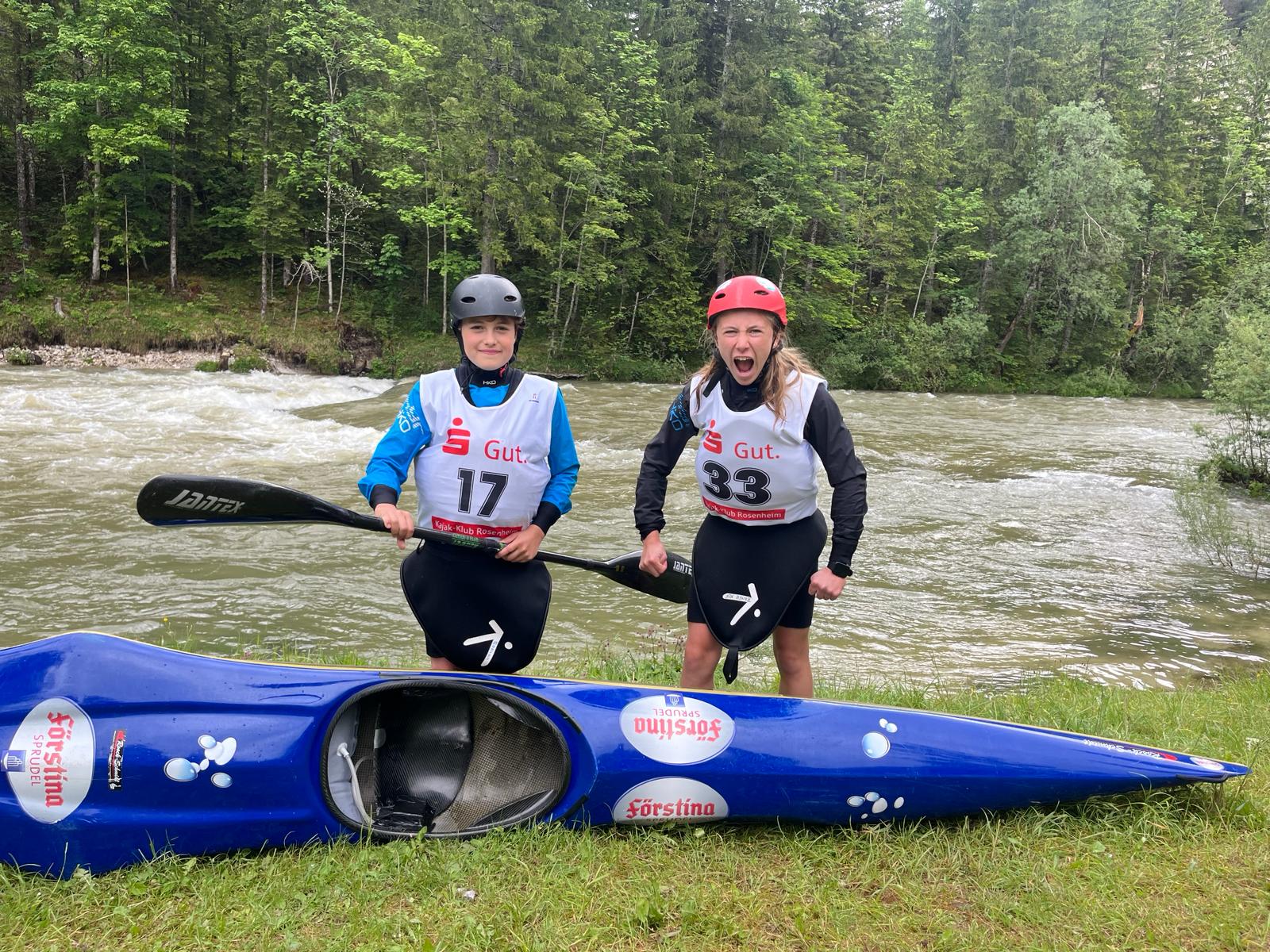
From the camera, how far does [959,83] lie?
32.6m

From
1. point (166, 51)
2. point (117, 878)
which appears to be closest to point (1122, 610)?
point (117, 878)

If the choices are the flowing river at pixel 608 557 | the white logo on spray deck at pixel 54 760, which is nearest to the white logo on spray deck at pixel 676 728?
the white logo on spray deck at pixel 54 760

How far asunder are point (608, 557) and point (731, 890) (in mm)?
4909

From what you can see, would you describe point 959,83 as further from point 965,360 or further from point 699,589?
point 699,589

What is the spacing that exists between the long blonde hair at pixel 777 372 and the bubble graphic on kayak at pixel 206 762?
1.75 meters

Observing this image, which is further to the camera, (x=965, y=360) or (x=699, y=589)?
(x=965, y=360)

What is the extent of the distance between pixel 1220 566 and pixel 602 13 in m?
20.3

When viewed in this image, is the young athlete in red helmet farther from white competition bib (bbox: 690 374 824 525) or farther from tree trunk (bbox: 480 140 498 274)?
tree trunk (bbox: 480 140 498 274)

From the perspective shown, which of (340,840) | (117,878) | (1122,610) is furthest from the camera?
(1122,610)

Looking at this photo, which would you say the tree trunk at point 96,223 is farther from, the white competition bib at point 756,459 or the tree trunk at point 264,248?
the white competition bib at point 756,459

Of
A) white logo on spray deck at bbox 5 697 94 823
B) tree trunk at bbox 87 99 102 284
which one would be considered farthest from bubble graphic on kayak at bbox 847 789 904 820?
tree trunk at bbox 87 99 102 284

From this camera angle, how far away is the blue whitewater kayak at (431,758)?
2205mm

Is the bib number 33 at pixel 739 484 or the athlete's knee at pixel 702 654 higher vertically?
the bib number 33 at pixel 739 484

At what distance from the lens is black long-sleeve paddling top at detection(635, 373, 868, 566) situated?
2561 millimetres
